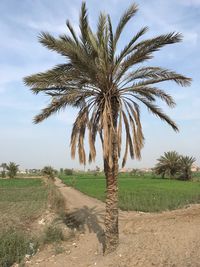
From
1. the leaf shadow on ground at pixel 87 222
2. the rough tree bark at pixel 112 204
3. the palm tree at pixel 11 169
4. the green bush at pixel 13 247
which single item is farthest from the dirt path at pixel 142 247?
the palm tree at pixel 11 169

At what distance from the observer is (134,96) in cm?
1499

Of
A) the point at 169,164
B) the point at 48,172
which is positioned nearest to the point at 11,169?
the point at 48,172

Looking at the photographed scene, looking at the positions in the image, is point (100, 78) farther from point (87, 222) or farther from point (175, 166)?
point (175, 166)

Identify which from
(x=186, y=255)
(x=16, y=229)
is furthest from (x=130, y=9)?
(x=16, y=229)

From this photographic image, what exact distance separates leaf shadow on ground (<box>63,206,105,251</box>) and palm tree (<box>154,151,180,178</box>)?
62.9 m

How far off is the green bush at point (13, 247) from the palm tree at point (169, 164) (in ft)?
232

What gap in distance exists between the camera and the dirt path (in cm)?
1228

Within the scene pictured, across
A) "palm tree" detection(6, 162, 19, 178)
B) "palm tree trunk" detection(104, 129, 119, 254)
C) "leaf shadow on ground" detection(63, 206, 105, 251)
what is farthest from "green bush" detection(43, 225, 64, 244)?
"palm tree" detection(6, 162, 19, 178)

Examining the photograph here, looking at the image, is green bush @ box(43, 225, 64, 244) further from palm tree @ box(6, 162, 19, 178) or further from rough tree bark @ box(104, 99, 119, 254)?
palm tree @ box(6, 162, 19, 178)

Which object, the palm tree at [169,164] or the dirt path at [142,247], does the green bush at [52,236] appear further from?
the palm tree at [169,164]

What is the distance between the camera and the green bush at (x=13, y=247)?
14.1m

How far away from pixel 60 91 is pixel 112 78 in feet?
8.06

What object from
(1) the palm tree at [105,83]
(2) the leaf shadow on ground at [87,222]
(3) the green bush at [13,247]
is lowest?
(3) the green bush at [13,247]

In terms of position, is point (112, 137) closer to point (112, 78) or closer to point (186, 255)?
point (112, 78)
